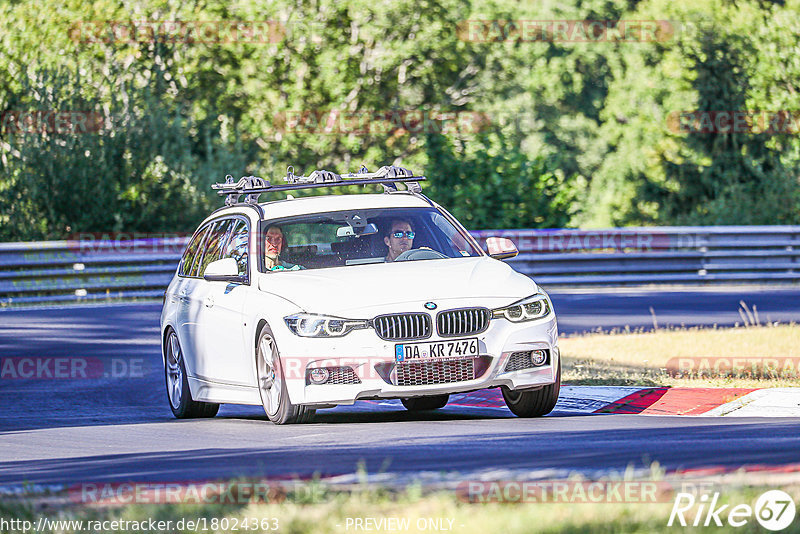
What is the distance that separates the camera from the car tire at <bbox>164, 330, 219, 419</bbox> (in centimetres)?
1219

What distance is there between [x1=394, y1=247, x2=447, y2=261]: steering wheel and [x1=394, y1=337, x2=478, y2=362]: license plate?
1.33m

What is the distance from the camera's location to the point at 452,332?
10117 mm

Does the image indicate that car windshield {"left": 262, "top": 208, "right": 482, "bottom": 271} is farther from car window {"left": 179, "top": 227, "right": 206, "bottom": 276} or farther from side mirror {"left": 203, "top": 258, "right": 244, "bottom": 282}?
car window {"left": 179, "top": 227, "right": 206, "bottom": 276}

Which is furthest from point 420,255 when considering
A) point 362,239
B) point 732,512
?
point 732,512

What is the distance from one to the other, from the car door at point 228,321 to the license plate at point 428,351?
1.38m

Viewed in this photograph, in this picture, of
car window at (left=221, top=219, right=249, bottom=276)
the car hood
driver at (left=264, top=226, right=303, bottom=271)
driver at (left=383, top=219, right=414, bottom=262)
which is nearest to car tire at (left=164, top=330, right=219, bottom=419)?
car window at (left=221, top=219, right=249, bottom=276)

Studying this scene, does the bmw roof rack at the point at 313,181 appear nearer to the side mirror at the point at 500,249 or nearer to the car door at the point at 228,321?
the car door at the point at 228,321

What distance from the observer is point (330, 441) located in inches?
375

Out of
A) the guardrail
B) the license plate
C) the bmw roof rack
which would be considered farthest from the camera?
the guardrail

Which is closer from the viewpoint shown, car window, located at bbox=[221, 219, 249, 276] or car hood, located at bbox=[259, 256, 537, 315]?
car hood, located at bbox=[259, 256, 537, 315]

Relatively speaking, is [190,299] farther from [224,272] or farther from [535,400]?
[535,400]

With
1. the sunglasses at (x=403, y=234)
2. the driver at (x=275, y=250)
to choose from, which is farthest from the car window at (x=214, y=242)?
the sunglasses at (x=403, y=234)

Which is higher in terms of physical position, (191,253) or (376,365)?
(191,253)

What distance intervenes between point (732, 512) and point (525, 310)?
178 inches
